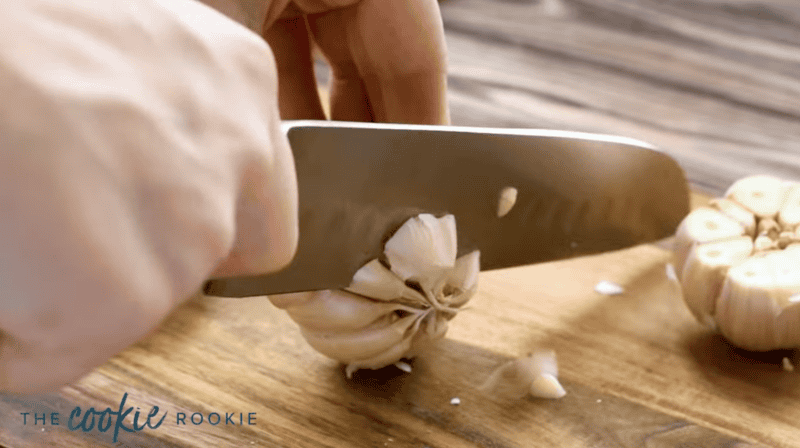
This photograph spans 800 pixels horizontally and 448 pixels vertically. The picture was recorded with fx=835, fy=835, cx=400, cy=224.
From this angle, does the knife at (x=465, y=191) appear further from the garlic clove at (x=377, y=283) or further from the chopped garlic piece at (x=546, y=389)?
the chopped garlic piece at (x=546, y=389)

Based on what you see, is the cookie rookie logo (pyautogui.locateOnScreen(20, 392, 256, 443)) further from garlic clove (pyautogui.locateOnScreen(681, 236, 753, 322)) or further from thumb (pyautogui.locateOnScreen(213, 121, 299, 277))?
garlic clove (pyautogui.locateOnScreen(681, 236, 753, 322))

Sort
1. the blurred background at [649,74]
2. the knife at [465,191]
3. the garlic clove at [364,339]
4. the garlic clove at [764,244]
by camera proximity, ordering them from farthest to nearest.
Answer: the blurred background at [649,74] → the garlic clove at [764,244] → the garlic clove at [364,339] → the knife at [465,191]

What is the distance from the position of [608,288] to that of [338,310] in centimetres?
36

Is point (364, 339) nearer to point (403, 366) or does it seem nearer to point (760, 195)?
point (403, 366)

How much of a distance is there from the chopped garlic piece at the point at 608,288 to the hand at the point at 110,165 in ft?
2.03

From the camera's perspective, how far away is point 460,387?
0.81 meters

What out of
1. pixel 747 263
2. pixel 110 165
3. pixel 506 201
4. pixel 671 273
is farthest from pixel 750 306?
pixel 110 165

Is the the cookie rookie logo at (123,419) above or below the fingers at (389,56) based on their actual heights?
below

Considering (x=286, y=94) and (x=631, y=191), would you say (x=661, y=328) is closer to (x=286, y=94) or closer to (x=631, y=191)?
(x=631, y=191)

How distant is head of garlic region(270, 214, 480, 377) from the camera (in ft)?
2.44

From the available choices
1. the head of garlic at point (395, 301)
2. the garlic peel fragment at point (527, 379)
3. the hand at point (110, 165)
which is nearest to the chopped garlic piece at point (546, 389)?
the garlic peel fragment at point (527, 379)

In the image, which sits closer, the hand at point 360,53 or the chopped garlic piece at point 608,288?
the hand at point 360,53

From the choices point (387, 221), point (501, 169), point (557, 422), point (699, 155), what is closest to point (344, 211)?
point (387, 221)

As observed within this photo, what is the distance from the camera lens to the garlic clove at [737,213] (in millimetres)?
932
